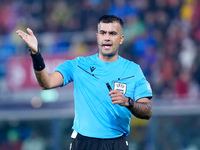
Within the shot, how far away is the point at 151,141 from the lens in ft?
36.2

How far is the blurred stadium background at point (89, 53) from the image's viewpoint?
11.1 meters

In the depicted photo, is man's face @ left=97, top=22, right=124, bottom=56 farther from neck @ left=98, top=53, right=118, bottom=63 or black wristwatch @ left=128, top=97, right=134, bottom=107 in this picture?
black wristwatch @ left=128, top=97, right=134, bottom=107

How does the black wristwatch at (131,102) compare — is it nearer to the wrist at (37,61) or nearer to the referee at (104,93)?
the referee at (104,93)

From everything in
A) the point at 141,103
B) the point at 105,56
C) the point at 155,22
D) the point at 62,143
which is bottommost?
the point at 62,143

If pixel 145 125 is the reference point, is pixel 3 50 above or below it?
above

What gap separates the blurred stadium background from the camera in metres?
11.1

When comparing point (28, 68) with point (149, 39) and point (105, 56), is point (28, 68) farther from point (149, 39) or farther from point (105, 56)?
point (105, 56)

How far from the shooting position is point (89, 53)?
13.9m

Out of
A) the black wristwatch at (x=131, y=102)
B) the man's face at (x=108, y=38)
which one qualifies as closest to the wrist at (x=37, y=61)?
the man's face at (x=108, y=38)

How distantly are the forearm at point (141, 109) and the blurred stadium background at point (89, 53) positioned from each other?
5.41 metres

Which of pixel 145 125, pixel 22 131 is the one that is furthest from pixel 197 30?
pixel 22 131

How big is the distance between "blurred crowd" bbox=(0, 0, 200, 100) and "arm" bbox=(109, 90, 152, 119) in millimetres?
5841

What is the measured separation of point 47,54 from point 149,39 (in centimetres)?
288

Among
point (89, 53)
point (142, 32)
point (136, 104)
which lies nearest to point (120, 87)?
point (136, 104)
